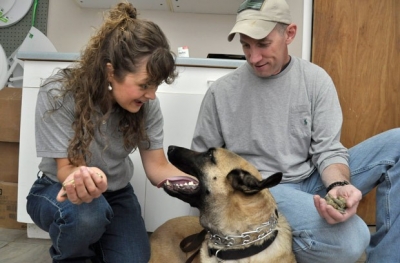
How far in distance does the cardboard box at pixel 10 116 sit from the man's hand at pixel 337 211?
1794 mm

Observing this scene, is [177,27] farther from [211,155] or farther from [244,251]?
[244,251]

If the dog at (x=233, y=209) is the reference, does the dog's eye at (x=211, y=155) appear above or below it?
above

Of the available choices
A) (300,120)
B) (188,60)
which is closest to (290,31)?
Answer: (300,120)

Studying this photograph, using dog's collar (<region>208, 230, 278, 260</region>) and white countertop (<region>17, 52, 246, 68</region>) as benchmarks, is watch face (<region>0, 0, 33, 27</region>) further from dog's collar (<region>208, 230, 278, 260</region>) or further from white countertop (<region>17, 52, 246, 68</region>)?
dog's collar (<region>208, 230, 278, 260</region>)

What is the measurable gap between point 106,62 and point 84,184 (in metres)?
0.46

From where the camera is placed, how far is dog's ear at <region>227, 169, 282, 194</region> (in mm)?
1188

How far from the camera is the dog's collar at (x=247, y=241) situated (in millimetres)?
1250

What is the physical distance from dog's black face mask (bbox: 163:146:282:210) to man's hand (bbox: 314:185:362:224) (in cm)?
23

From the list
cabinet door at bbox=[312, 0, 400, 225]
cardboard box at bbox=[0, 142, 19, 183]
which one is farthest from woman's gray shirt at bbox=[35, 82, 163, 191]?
cabinet door at bbox=[312, 0, 400, 225]

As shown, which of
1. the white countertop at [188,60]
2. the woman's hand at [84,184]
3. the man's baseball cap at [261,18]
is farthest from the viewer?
the white countertop at [188,60]

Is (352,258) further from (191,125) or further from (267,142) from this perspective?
(191,125)

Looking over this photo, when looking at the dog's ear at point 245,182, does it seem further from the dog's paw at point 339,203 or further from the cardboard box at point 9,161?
the cardboard box at point 9,161

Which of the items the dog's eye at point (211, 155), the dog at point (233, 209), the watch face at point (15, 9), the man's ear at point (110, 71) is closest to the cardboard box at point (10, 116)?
the watch face at point (15, 9)

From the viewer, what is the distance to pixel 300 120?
→ 1.61 m
